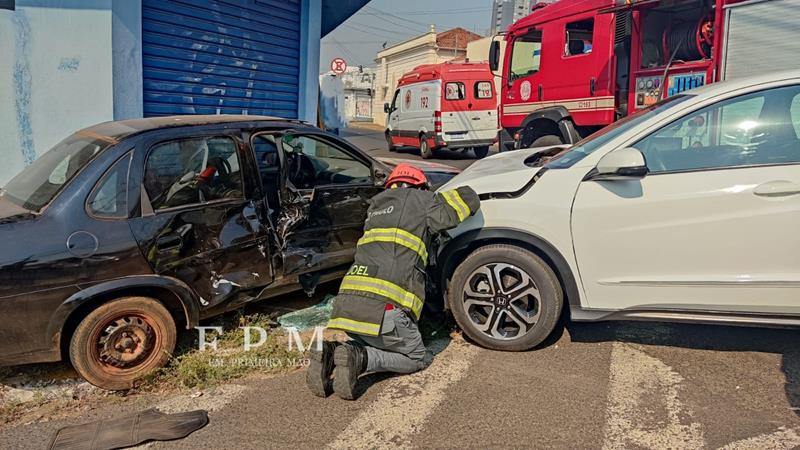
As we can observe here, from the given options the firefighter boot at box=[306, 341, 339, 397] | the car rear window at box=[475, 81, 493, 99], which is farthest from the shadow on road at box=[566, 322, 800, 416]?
the car rear window at box=[475, 81, 493, 99]

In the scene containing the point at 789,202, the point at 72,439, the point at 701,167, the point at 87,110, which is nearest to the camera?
the point at 72,439

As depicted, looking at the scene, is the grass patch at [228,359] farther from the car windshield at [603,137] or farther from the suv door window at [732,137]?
the suv door window at [732,137]


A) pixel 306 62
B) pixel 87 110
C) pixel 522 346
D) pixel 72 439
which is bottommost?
pixel 72 439

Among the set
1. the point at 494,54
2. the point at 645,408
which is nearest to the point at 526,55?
the point at 494,54

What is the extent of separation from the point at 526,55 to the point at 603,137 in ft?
18.2

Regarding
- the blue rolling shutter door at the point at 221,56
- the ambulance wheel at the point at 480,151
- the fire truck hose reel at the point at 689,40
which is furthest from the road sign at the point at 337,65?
the fire truck hose reel at the point at 689,40

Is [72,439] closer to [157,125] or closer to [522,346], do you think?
[157,125]

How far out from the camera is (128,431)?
2.99 metres

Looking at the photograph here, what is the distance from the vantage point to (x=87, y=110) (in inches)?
266

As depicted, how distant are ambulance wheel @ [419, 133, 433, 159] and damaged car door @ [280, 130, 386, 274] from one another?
11818 millimetres

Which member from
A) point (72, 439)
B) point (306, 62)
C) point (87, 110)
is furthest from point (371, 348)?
point (306, 62)

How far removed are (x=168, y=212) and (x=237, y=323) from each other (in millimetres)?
1074

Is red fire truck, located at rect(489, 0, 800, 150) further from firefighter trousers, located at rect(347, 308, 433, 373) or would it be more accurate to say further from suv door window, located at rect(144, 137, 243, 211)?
suv door window, located at rect(144, 137, 243, 211)

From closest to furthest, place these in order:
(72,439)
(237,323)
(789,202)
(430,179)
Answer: (72,439)
(789,202)
(237,323)
(430,179)
